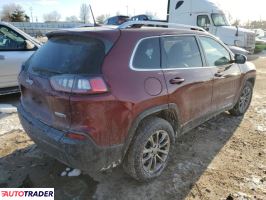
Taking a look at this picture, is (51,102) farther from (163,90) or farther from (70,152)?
(163,90)

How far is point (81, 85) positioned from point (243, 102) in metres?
3.98

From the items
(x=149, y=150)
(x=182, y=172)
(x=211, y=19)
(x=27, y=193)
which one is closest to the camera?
(x=27, y=193)

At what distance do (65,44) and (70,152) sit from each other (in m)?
1.17

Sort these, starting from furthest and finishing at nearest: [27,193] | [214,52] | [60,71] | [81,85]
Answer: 1. [214,52]
2. [27,193]
3. [60,71]
4. [81,85]

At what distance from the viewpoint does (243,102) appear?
5.53m

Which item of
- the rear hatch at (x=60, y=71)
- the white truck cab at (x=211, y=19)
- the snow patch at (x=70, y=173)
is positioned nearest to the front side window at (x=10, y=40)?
the rear hatch at (x=60, y=71)

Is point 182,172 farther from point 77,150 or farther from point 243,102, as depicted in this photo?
point 243,102

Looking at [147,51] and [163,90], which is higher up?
[147,51]

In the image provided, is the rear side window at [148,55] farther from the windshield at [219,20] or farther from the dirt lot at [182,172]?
the windshield at [219,20]

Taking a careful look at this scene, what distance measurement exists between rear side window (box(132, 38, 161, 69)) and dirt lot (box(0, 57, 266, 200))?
4.55ft

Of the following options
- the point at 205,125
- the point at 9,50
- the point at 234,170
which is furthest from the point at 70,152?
the point at 9,50

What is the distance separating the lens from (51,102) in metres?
2.75

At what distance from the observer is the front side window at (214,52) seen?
410 cm

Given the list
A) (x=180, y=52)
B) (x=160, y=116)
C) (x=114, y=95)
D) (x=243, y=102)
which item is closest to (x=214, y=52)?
(x=180, y=52)
